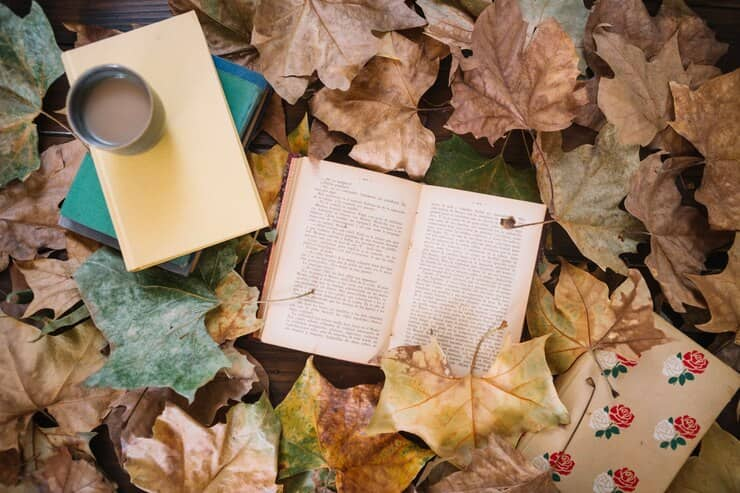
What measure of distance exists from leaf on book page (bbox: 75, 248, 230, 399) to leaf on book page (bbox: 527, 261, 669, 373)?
19.5 inches

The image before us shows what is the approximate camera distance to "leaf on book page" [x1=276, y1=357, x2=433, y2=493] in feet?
3.01

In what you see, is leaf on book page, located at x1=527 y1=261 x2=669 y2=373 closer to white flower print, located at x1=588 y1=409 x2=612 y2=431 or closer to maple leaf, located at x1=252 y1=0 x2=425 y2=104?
white flower print, located at x1=588 y1=409 x2=612 y2=431

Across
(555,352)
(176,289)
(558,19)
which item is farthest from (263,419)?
(558,19)

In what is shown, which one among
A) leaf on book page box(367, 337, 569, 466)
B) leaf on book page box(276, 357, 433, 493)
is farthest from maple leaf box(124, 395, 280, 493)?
leaf on book page box(367, 337, 569, 466)

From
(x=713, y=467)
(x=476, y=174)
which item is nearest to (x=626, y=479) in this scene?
(x=713, y=467)

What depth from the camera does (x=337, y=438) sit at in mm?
925

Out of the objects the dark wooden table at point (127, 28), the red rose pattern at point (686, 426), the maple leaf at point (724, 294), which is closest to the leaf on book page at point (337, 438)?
the dark wooden table at point (127, 28)

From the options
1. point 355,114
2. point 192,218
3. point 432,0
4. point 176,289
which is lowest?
point 176,289

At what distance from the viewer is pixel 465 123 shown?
89cm

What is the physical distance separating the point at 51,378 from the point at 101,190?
31 centimetres

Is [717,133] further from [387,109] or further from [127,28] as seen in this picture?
[127,28]

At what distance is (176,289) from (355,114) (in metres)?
0.40

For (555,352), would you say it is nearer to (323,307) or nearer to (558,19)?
(323,307)

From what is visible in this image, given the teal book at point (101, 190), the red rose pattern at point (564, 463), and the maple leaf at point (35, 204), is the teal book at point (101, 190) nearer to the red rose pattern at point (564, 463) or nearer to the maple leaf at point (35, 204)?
the maple leaf at point (35, 204)
